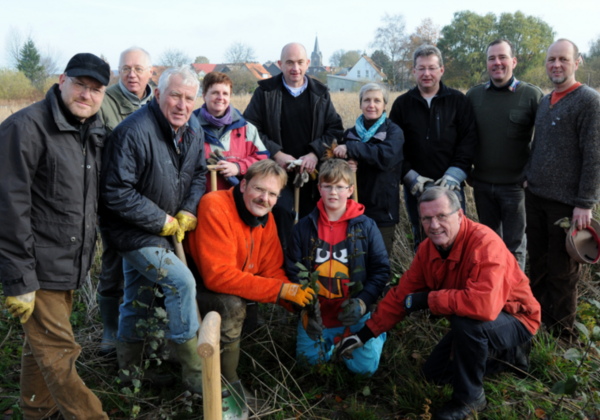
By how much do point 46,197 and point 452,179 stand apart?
10.9 ft

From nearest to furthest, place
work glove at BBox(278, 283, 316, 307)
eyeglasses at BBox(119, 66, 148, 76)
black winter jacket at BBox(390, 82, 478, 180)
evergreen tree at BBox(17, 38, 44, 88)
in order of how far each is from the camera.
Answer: work glove at BBox(278, 283, 316, 307)
eyeglasses at BBox(119, 66, 148, 76)
black winter jacket at BBox(390, 82, 478, 180)
evergreen tree at BBox(17, 38, 44, 88)

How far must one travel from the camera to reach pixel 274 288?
127 inches

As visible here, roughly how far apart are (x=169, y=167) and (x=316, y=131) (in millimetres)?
1797

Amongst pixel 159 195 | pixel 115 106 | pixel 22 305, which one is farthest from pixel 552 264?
pixel 115 106

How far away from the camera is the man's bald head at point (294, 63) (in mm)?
4352

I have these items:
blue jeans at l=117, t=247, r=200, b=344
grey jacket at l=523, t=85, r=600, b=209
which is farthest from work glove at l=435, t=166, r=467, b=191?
blue jeans at l=117, t=247, r=200, b=344

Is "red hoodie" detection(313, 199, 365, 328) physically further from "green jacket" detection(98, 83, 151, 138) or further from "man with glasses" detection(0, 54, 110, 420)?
"green jacket" detection(98, 83, 151, 138)

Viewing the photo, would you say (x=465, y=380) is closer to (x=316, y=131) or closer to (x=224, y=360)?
(x=224, y=360)

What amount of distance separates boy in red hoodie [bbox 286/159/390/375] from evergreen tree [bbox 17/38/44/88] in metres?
50.3

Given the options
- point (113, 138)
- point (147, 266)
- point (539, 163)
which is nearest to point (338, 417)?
point (147, 266)

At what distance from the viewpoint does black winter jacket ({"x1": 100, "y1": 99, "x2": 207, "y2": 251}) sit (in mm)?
2893

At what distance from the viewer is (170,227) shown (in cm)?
310

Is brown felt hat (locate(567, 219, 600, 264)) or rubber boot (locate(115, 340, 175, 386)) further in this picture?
brown felt hat (locate(567, 219, 600, 264))

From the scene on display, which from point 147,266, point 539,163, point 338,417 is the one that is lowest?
point 338,417
